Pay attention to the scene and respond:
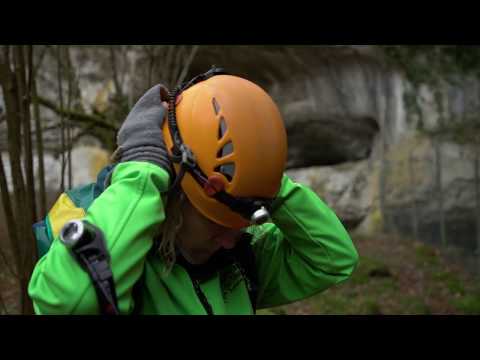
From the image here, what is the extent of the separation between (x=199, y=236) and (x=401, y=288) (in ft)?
22.3

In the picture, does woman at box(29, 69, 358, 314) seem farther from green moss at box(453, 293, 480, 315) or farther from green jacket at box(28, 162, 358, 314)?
green moss at box(453, 293, 480, 315)

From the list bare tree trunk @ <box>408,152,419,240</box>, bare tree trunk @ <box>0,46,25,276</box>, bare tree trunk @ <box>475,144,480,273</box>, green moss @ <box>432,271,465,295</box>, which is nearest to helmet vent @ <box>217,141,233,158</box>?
bare tree trunk @ <box>0,46,25,276</box>

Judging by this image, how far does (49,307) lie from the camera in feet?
3.82

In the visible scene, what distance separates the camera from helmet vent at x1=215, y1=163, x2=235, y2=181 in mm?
1349

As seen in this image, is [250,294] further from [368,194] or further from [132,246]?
[368,194]

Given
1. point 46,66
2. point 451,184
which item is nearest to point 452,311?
point 451,184

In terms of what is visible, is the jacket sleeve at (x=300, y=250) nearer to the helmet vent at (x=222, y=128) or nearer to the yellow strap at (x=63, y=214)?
the helmet vent at (x=222, y=128)

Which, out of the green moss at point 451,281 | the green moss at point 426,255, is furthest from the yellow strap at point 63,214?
the green moss at point 426,255

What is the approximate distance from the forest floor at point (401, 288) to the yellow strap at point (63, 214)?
200 inches

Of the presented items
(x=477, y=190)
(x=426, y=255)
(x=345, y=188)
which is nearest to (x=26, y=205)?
(x=477, y=190)

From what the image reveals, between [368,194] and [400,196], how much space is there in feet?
→ 2.75

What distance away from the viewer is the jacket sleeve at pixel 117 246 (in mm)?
1157

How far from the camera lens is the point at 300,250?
1.69m

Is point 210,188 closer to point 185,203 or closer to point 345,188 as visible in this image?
point 185,203
